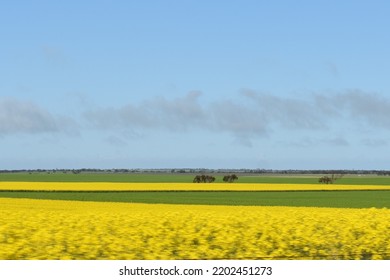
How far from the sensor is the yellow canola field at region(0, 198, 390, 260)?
38.3 feet

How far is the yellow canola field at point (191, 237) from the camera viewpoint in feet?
38.3

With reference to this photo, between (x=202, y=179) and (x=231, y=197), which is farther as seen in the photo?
(x=202, y=179)

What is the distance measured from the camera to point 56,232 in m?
12.4

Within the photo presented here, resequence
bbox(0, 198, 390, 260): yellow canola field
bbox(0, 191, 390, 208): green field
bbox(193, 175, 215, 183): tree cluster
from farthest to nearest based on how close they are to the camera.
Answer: bbox(193, 175, 215, 183): tree cluster
bbox(0, 191, 390, 208): green field
bbox(0, 198, 390, 260): yellow canola field

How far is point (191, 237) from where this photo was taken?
1277 cm

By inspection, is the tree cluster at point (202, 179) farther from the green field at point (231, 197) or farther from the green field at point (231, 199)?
the green field at point (231, 199)

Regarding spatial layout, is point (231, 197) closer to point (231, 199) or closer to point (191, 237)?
point (231, 199)

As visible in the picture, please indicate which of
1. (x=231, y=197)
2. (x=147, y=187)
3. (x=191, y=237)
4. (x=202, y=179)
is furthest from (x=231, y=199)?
(x=202, y=179)

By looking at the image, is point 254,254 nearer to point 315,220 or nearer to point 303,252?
point 303,252

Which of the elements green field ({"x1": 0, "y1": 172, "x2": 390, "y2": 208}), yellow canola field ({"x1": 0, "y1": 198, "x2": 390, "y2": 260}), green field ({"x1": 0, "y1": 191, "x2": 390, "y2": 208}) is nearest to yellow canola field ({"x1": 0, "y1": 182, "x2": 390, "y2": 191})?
green field ({"x1": 0, "y1": 172, "x2": 390, "y2": 208})

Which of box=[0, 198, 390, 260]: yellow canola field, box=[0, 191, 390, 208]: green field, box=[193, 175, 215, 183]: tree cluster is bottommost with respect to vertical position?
box=[0, 191, 390, 208]: green field

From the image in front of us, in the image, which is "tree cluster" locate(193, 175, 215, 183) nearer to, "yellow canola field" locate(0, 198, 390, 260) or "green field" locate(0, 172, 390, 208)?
"green field" locate(0, 172, 390, 208)

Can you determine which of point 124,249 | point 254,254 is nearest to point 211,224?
point 254,254
